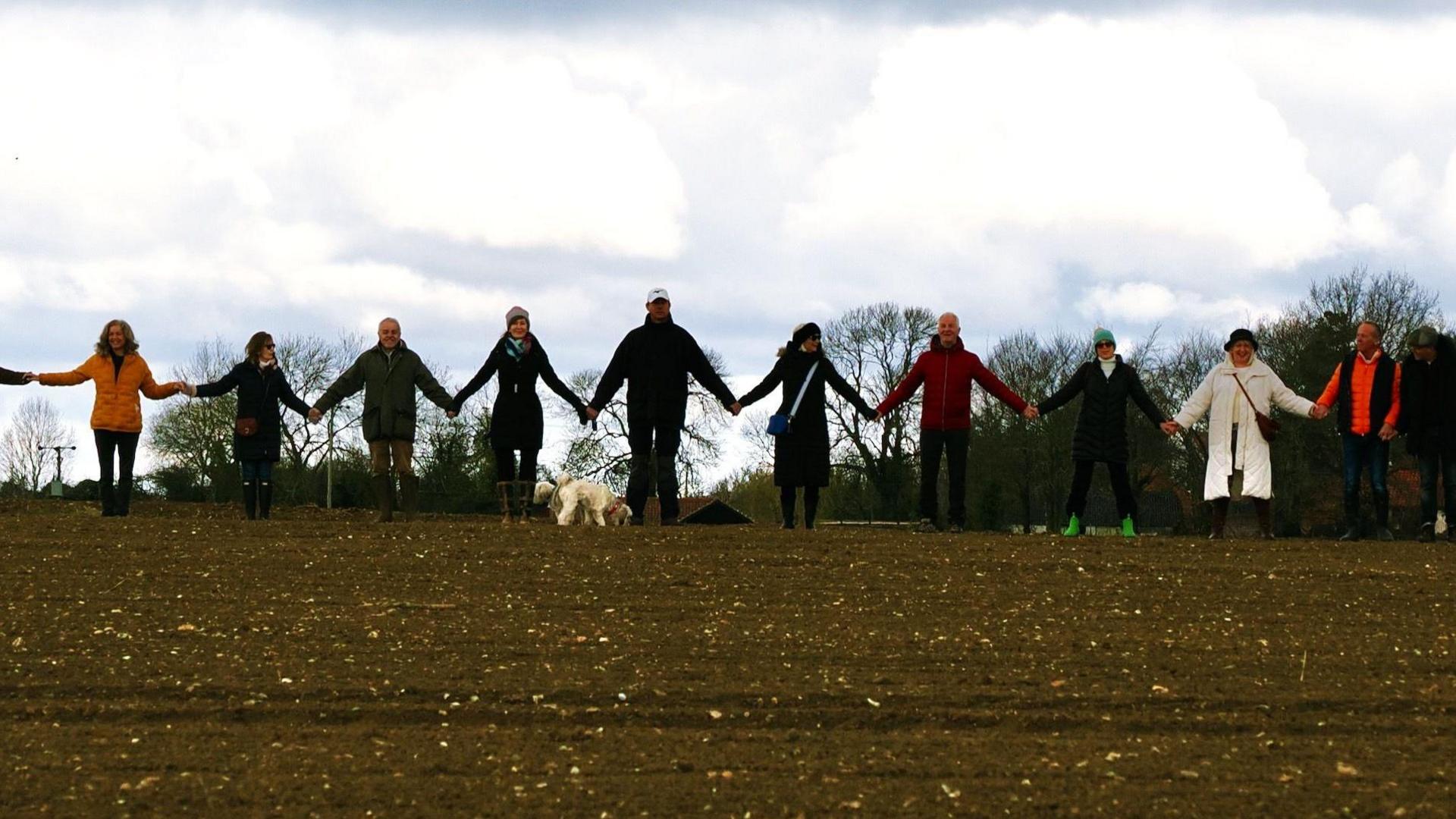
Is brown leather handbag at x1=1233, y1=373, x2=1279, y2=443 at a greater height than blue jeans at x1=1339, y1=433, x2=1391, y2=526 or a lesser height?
greater

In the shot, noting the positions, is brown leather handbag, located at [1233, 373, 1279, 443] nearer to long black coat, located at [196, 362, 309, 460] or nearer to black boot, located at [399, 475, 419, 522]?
black boot, located at [399, 475, 419, 522]

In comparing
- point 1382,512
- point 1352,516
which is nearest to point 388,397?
point 1352,516

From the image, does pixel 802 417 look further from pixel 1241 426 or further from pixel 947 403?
pixel 1241 426

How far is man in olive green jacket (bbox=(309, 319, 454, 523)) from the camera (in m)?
15.6

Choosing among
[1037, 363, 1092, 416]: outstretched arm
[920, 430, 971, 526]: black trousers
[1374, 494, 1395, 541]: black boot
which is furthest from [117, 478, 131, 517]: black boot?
[1374, 494, 1395, 541]: black boot

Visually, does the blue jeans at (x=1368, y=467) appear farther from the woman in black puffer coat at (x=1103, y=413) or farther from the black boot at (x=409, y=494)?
the black boot at (x=409, y=494)

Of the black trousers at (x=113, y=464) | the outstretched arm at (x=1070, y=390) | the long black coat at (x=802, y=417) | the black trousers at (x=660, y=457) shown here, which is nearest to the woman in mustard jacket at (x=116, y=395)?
the black trousers at (x=113, y=464)

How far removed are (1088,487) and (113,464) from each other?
28.9ft

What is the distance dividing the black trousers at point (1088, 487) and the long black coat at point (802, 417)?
6.45 feet

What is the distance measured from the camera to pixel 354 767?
7531 mm

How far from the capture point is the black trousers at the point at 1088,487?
50.5 ft

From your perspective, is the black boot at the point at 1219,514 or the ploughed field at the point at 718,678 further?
the black boot at the point at 1219,514

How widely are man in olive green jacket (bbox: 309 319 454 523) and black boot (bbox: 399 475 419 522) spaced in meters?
0.02

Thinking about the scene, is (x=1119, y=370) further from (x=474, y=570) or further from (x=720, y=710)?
(x=720, y=710)
